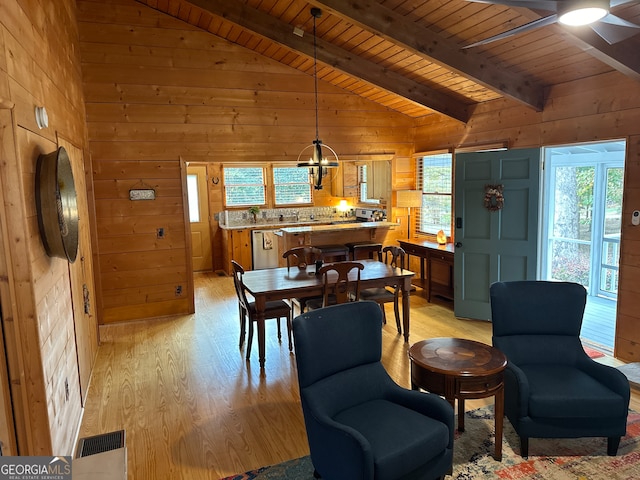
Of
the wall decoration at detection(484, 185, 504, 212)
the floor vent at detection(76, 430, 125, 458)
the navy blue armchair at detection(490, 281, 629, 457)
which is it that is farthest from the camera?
the wall decoration at detection(484, 185, 504, 212)

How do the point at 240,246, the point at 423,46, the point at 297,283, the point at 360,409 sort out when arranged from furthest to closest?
the point at 240,246 → the point at 297,283 → the point at 423,46 → the point at 360,409

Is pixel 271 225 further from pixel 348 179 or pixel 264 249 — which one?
pixel 348 179

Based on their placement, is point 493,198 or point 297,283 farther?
point 493,198

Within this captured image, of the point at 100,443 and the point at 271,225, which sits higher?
the point at 271,225

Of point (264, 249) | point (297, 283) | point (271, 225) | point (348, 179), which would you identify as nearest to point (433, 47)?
point (297, 283)

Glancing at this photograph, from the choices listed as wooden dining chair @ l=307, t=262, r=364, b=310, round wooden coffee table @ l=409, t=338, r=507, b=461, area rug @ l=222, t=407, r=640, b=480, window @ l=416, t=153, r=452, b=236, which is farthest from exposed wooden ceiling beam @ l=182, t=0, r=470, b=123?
area rug @ l=222, t=407, r=640, b=480

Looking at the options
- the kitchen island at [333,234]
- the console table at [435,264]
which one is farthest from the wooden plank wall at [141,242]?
the console table at [435,264]

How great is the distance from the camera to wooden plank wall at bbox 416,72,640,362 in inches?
155

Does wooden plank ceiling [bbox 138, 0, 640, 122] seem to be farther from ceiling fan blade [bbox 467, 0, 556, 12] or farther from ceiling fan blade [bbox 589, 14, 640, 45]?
ceiling fan blade [bbox 467, 0, 556, 12]

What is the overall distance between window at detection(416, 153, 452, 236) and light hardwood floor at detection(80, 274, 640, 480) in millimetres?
1518

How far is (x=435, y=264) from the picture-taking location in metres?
6.45

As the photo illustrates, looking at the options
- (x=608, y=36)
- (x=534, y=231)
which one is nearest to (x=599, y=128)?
(x=534, y=231)

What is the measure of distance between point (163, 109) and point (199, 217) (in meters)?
3.39

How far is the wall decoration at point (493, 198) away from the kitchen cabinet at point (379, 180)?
7.21 ft
